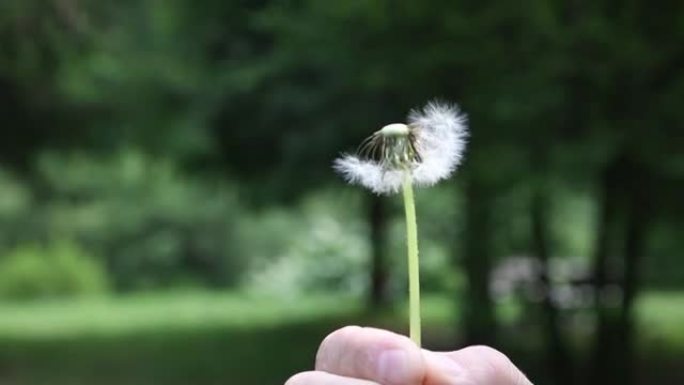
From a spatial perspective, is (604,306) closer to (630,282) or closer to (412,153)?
(630,282)

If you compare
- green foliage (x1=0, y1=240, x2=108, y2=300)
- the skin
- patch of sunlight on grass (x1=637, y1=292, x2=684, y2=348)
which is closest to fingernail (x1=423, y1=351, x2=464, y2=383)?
the skin

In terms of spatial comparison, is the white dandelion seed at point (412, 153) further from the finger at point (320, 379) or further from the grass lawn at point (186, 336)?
the grass lawn at point (186, 336)

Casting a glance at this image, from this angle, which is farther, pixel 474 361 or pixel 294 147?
pixel 294 147

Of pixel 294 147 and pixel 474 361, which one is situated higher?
pixel 294 147

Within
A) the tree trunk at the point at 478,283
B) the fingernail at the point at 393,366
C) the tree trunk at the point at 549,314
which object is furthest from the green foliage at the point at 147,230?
the fingernail at the point at 393,366

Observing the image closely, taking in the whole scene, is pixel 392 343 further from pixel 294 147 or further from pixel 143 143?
pixel 143 143

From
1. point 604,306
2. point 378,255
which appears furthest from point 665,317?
point 604,306

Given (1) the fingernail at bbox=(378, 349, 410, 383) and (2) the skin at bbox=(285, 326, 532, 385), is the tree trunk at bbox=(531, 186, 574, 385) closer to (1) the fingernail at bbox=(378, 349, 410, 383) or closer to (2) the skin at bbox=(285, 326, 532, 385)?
(2) the skin at bbox=(285, 326, 532, 385)

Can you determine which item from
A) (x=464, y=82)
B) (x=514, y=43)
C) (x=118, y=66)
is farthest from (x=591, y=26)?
(x=118, y=66)
